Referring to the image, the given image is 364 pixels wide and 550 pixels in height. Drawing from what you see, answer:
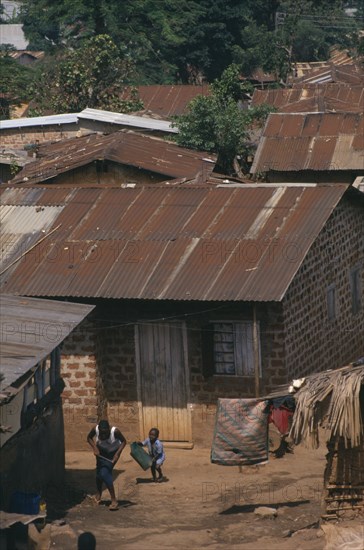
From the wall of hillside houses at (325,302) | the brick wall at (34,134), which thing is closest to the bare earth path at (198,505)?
the wall of hillside houses at (325,302)

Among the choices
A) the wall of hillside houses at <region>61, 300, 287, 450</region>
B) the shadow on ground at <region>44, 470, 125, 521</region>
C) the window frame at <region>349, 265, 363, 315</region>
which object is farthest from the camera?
the window frame at <region>349, 265, 363, 315</region>

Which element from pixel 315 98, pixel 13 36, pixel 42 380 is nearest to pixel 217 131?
pixel 315 98

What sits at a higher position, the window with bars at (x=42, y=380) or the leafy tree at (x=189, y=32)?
the leafy tree at (x=189, y=32)

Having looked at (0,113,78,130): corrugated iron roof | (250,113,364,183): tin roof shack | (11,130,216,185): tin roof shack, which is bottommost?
(11,130,216,185): tin roof shack

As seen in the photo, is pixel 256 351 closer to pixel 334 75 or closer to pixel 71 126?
pixel 71 126

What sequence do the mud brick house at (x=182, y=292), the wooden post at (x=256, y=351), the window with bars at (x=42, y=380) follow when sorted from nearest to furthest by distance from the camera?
the window with bars at (x=42, y=380) < the wooden post at (x=256, y=351) < the mud brick house at (x=182, y=292)

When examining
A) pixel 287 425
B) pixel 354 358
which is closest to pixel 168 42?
pixel 354 358

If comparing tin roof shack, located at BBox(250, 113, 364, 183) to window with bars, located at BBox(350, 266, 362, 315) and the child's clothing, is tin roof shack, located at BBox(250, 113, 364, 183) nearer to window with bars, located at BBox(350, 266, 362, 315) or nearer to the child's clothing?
window with bars, located at BBox(350, 266, 362, 315)

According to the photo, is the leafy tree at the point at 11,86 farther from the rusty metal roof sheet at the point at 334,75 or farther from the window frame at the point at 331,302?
the window frame at the point at 331,302

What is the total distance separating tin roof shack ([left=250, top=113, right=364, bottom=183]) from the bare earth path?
519 inches

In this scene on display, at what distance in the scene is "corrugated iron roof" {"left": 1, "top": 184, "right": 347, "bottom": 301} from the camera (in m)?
17.9

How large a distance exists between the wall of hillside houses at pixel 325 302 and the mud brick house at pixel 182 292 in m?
0.05

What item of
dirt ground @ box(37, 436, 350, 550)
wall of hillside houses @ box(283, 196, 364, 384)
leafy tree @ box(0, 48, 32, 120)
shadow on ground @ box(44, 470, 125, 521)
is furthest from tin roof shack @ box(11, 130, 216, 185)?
leafy tree @ box(0, 48, 32, 120)

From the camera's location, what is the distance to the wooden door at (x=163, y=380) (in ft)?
61.4
